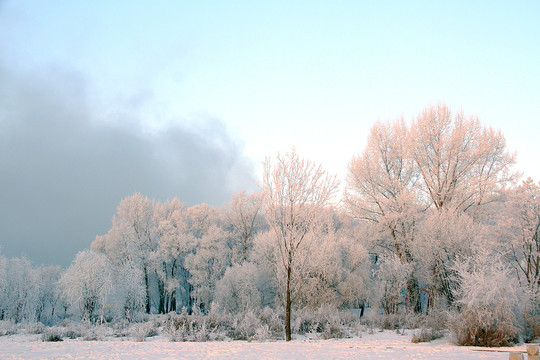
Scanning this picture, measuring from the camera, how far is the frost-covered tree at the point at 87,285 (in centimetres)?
2512

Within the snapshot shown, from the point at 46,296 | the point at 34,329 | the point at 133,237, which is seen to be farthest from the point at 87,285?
the point at 46,296

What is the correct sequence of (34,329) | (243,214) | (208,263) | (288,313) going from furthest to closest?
(243,214)
(208,263)
(34,329)
(288,313)

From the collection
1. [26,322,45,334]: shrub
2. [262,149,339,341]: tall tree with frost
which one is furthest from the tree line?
[26,322,45,334]: shrub

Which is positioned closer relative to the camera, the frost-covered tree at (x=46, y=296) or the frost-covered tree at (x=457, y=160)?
the frost-covered tree at (x=457, y=160)

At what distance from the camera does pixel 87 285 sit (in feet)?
82.6

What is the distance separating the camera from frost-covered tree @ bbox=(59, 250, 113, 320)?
989 inches

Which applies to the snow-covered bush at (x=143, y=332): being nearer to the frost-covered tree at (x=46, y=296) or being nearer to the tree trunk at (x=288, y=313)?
the tree trunk at (x=288, y=313)

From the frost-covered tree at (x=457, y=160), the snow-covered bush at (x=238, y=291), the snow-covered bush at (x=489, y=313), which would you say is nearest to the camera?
the snow-covered bush at (x=489, y=313)

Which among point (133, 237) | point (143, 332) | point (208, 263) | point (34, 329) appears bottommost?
point (34, 329)

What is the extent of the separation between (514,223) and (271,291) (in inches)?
728

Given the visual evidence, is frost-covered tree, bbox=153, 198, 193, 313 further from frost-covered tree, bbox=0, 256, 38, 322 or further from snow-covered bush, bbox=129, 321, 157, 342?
snow-covered bush, bbox=129, 321, 157, 342

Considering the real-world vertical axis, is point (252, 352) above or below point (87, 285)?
below

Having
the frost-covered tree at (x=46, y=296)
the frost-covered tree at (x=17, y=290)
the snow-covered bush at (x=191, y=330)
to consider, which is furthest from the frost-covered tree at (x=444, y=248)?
the frost-covered tree at (x=46, y=296)

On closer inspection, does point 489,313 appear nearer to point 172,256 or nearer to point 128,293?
point 128,293
